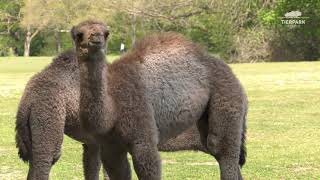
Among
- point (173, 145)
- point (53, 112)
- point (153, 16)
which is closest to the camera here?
point (53, 112)

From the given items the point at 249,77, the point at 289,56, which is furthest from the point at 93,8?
the point at 249,77

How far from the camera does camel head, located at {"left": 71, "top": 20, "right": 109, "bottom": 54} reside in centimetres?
558

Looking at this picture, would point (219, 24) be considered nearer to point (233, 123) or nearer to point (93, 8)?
point (93, 8)

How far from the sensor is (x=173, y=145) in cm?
850

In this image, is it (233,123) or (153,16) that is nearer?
(233,123)

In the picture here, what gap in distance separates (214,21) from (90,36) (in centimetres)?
4822

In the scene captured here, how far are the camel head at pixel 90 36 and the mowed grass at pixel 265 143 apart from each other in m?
5.15

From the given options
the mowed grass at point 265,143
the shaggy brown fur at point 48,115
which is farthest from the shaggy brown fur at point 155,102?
the mowed grass at point 265,143

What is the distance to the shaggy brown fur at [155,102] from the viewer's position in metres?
5.95

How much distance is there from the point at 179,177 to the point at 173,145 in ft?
7.28
